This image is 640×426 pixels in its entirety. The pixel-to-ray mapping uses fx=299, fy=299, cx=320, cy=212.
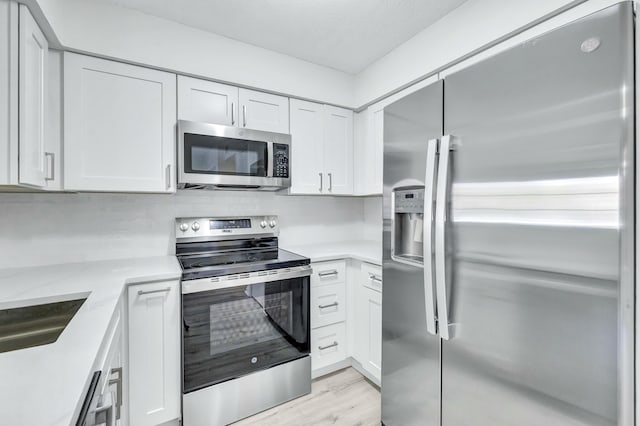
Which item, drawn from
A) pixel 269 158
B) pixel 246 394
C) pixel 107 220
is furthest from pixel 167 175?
pixel 246 394

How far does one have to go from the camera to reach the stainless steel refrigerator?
77 centimetres

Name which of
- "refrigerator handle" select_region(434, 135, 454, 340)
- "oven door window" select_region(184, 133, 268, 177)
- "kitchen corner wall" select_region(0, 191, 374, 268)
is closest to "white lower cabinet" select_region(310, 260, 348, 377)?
"kitchen corner wall" select_region(0, 191, 374, 268)

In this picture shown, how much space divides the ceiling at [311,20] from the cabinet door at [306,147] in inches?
16.5

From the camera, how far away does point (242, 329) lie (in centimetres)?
180

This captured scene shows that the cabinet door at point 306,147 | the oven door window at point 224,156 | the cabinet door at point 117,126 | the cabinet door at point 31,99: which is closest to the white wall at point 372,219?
the cabinet door at point 306,147

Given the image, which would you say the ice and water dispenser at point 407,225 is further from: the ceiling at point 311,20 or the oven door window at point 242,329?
the ceiling at point 311,20

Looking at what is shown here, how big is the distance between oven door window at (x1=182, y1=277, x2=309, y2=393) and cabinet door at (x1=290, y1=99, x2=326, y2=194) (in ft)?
2.59

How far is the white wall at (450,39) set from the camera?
56.6 inches

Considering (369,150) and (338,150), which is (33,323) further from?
(369,150)

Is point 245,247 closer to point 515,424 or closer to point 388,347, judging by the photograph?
point 388,347

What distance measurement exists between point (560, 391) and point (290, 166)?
6.06 ft

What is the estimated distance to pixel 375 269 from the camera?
201cm

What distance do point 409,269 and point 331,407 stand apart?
45.2 inches

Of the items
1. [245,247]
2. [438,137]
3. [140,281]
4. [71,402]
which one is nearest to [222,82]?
[245,247]
